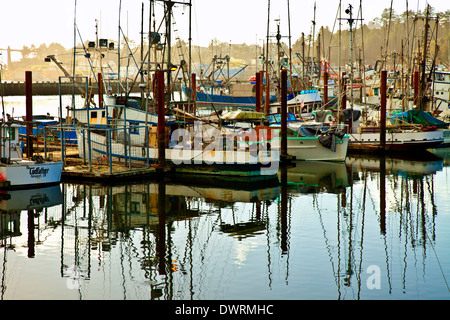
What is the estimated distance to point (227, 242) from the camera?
53.5 feet

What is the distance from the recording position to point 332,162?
112 feet

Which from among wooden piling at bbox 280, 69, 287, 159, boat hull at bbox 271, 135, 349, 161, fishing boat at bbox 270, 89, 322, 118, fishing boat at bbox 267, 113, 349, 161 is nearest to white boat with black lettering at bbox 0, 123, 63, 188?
wooden piling at bbox 280, 69, 287, 159

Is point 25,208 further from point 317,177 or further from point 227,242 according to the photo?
point 317,177

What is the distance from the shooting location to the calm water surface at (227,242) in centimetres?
1234

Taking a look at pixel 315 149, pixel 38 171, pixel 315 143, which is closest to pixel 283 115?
pixel 315 143

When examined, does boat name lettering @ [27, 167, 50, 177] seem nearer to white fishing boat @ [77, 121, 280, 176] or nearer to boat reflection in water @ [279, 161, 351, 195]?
white fishing boat @ [77, 121, 280, 176]

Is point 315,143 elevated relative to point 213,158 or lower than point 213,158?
elevated

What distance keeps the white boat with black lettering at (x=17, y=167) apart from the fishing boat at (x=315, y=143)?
14351 mm

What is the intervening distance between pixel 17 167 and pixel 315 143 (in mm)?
17676

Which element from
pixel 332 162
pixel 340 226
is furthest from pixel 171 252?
pixel 332 162

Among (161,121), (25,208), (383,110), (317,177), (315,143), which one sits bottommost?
(25,208)

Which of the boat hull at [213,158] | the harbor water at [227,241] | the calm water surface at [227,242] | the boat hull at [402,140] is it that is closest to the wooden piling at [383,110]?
the boat hull at [402,140]

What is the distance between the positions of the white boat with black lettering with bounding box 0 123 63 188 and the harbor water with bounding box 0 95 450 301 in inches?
25.2
